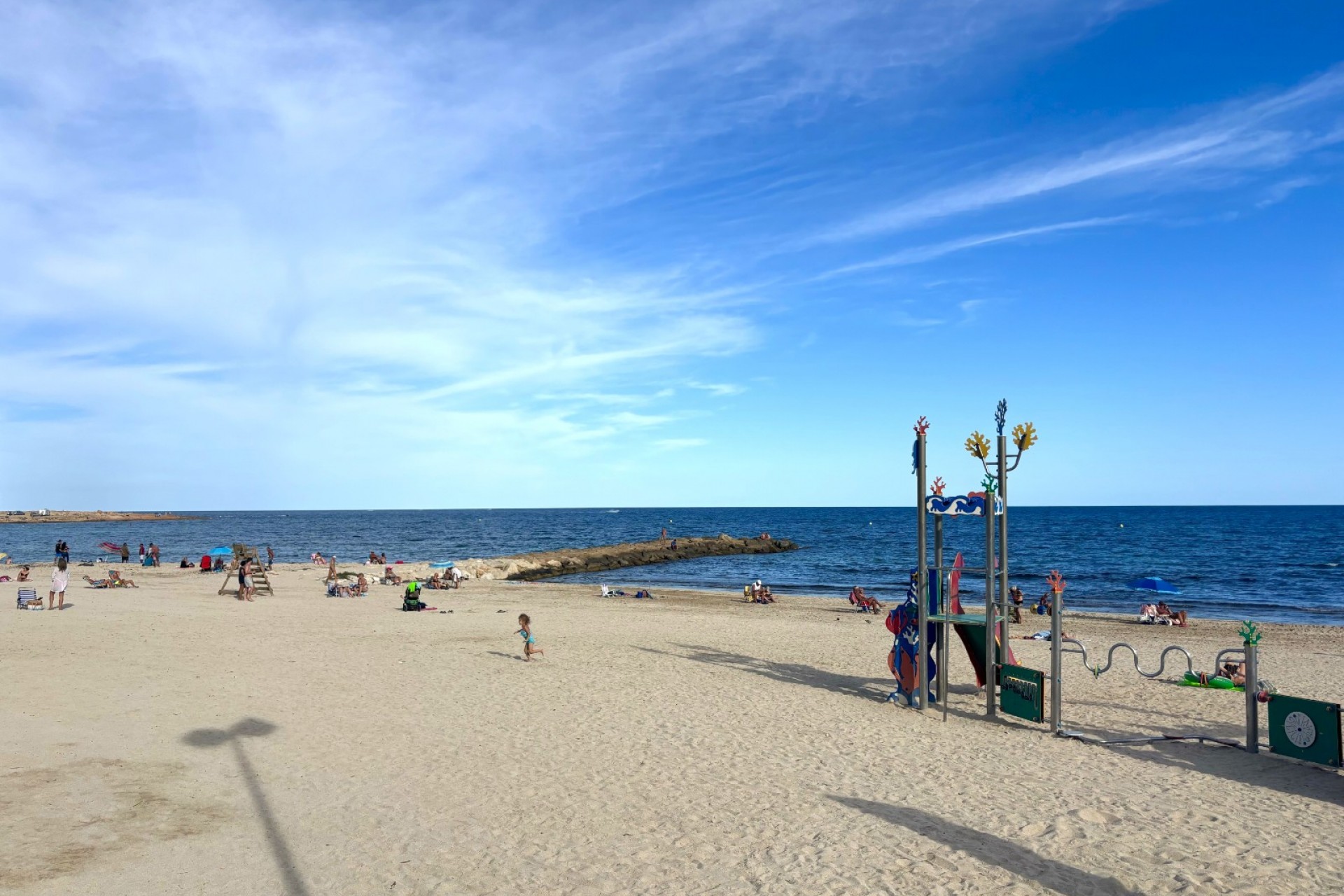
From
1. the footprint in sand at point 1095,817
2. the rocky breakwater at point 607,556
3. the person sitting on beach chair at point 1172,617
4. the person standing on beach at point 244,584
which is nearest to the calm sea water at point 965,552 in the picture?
the rocky breakwater at point 607,556

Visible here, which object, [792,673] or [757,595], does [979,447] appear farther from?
[757,595]

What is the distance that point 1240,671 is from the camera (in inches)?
604

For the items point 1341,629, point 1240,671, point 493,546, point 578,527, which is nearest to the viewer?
point 1240,671

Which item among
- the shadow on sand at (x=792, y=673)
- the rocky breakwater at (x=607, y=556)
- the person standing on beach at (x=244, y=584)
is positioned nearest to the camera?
the shadow on sand at (x=792, y=673)

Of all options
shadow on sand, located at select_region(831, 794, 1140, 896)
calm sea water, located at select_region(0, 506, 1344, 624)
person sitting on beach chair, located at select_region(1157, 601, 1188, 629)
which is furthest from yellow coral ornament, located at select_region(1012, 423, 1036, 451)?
calm sea water, located at select_region(0, 506, 1344, 624)

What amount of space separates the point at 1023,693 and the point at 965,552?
63.2 metres

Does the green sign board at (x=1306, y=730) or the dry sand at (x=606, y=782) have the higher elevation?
the green sign board at (x=1306, y=730)

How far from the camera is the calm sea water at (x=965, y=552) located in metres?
38.0

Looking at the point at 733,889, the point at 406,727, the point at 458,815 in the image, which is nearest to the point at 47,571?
the point at 406,727

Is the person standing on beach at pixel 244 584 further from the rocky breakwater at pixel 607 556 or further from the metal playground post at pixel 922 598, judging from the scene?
the metal playground post at pixel 922 598

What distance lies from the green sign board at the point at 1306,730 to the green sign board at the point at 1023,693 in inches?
105

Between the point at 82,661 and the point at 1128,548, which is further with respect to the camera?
the point at 1128,548

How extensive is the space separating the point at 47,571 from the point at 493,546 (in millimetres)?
40988

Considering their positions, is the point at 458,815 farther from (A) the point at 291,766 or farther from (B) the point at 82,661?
(B) the point at 82,661
